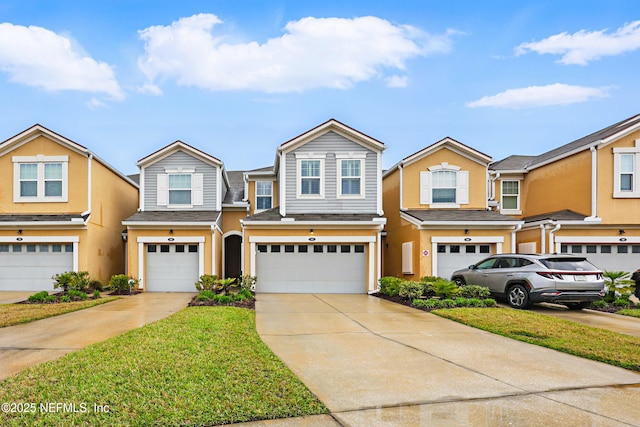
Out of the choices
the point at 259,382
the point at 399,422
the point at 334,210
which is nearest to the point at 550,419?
the point at 399,422

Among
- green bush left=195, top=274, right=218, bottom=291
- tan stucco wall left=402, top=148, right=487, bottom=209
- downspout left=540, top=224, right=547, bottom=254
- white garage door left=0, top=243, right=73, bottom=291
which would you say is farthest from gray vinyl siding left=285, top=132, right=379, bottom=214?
white garage door left=0, top=243, right=73, bottom=291

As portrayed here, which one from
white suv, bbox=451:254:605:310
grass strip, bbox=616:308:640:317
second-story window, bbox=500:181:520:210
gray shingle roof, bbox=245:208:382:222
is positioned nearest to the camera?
grass strip, bbox=616:308:640:317

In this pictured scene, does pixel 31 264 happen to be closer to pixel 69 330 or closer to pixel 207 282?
pixel 207 282

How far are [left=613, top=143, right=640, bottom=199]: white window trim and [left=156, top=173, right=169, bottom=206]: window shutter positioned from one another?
59.5 ft

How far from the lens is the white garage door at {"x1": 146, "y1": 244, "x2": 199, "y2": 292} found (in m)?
16.6

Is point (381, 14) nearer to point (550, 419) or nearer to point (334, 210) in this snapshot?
point (334, 210)

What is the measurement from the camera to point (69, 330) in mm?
8164

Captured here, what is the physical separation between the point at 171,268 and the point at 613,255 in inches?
691

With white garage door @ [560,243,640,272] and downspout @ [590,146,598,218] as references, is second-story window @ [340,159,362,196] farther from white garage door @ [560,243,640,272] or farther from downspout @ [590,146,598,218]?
downspout @ [590,146,598,218]

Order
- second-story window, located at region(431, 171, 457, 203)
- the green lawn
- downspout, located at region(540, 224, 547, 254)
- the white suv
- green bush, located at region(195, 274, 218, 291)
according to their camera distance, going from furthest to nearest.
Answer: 1. second-story window, located at region(431, 171, 457, 203)
2. downspout, located at region(540, 224, 547, 254)
3. green bush, located at region(195, 274, 218, 291)
4. the white suv
5. the green lawn

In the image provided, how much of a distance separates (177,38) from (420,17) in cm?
906

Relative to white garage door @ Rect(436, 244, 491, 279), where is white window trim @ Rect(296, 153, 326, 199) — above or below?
above

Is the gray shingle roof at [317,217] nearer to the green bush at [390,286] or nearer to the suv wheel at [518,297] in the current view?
the green bush at [390,286]

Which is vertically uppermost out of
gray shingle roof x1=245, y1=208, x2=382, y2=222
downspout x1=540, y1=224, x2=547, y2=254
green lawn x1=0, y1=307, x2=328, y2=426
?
gray shingle roof x1=245, y1=208, x2=382, y2=222
